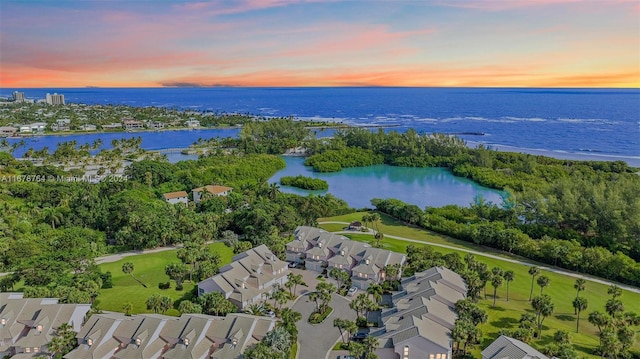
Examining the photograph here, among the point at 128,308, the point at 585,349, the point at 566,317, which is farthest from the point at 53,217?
the point at 585,349

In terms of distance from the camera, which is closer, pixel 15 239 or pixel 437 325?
pixel 437 325

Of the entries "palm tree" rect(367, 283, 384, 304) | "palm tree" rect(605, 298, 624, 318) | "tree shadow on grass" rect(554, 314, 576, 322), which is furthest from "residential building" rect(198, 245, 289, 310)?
"palm tree" rect(605, 298, 624, 318)

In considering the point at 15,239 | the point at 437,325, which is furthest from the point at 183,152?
the point at 437,325

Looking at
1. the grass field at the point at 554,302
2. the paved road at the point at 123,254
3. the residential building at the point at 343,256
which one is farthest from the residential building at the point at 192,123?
the grass field at the point at 554,302

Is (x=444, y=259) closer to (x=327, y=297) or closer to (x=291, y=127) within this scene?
(x=327, y=297)

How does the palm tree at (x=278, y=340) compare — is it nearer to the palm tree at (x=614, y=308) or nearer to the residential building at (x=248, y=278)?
the residential building at (x=248, y=278)

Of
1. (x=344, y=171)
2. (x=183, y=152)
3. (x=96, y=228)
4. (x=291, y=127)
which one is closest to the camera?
(x=96, y=228)

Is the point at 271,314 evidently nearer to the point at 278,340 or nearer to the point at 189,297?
the point at 278,340
